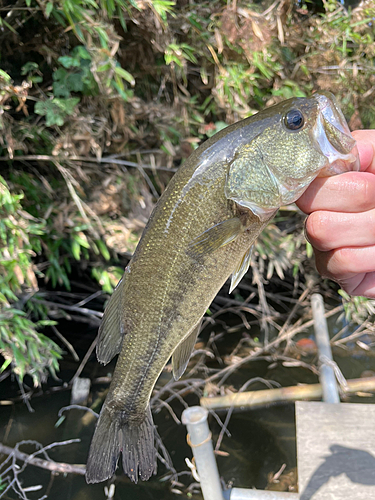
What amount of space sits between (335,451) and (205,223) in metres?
1.96

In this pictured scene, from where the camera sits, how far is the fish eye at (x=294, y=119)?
111 centimetres

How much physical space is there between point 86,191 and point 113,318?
259 centimetres

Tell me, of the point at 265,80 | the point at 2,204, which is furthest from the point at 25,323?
the point at 265,80

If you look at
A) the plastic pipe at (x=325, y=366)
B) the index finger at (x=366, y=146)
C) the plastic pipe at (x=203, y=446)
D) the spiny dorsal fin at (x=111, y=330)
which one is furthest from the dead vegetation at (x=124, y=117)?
the index finger at (x=366, y=146)

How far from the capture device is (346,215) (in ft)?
3.84

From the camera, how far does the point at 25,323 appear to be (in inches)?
116

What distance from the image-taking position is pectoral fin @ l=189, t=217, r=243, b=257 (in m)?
1.12

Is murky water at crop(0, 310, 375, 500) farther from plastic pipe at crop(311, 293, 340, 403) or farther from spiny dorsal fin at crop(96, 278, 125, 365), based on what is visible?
spiny dorsal fin at crop(96, 278, 125, 365)

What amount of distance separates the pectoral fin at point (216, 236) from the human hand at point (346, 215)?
255 millimetres

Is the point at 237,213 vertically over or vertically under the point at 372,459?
over

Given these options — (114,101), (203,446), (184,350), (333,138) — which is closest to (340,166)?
(333,138)

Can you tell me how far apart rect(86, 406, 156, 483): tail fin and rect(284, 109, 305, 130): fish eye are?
1.07 meters

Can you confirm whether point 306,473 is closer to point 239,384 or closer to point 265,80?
point 239,384

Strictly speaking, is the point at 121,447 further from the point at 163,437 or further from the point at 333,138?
the point at 163,437
